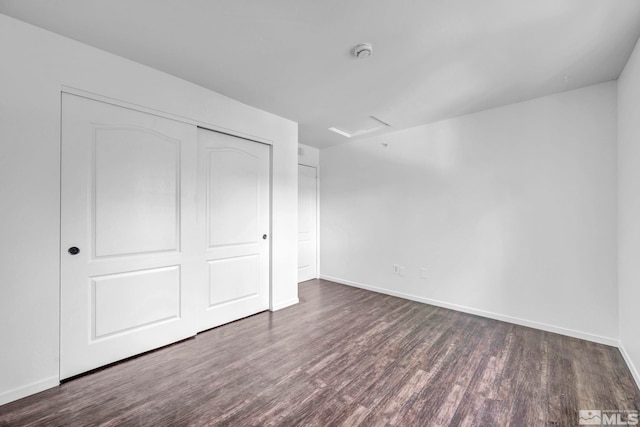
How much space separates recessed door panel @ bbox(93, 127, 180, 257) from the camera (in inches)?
81.4

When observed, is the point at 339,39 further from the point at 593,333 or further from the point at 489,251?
the point at 593,333

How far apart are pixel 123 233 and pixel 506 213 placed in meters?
3.94

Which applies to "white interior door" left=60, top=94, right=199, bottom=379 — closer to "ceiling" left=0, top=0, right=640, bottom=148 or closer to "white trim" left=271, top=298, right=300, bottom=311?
"ceiling" left=0, top=0, right=640, bottom=148

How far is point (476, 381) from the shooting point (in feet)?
6.33

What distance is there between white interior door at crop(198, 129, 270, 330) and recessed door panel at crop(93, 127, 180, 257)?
0.30 metres

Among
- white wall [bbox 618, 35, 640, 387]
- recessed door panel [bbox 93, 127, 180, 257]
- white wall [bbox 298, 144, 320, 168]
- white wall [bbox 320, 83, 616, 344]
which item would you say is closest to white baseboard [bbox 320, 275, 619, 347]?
white wall [bbox 320, 83, 616, 344]

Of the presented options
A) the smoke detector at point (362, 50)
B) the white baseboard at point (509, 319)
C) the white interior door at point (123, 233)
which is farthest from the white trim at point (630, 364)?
the white interior door at point (123, 233)

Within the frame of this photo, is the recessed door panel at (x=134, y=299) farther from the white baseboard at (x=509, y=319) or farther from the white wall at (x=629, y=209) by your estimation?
the white wall at (x=629, y=209)

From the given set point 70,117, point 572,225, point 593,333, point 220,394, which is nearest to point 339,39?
point 70,117

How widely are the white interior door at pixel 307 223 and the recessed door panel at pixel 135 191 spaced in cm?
250

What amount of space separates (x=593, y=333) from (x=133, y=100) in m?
4.81

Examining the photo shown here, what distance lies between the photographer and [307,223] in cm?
488

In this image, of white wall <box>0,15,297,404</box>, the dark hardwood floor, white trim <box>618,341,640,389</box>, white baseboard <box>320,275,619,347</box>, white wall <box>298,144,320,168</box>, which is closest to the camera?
the dark hardwood floor

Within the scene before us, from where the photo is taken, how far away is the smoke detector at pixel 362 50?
195 centimetres
